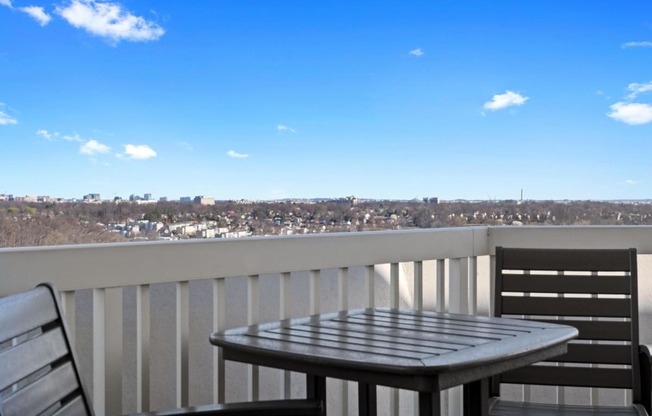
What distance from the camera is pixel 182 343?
2.31 m

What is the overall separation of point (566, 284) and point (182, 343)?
61.2 inches

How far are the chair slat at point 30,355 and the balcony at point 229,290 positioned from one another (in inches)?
19.3

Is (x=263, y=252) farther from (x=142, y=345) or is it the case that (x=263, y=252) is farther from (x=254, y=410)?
(x=254, y=410)

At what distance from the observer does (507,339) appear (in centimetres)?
176

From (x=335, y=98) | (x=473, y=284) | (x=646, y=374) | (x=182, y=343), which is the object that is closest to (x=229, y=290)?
(x=182, y=343)

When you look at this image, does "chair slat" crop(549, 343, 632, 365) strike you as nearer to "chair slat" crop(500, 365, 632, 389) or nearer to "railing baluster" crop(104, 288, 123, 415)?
"chair slat" crop(500, 365, 632, 389)

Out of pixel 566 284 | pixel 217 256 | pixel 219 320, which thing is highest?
pixel 217 256

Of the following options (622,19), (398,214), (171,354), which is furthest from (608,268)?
(622,19)

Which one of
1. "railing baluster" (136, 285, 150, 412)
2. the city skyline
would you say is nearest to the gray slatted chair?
"railing baluster" (136, 285, 150, 412)

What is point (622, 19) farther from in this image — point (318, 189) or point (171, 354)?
point (171, 354)

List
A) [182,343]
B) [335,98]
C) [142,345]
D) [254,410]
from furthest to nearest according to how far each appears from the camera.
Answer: [335,98] < [182,343] < [142,345] < [254,410]

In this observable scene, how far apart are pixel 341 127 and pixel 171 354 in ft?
9.42

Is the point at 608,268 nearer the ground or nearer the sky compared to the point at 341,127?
nearer the ground

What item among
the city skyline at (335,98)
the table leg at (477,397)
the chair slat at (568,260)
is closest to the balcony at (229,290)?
the chair slat at (568,260)
